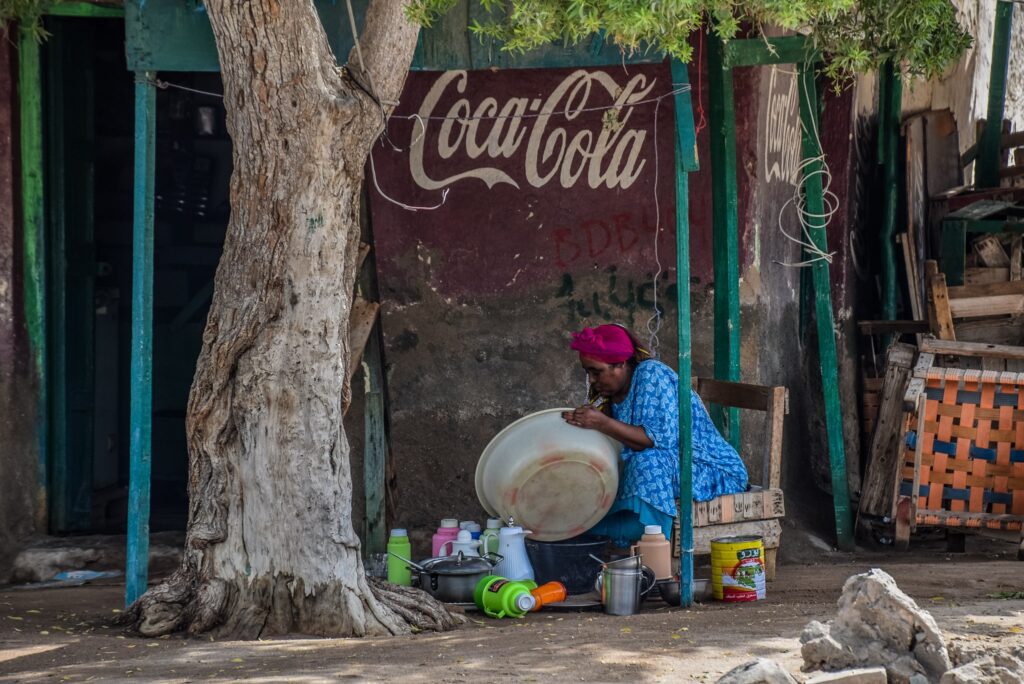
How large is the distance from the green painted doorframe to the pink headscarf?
1087mm

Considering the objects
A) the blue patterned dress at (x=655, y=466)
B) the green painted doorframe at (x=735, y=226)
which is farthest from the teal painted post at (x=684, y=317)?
the green painted doorframe at (x=735, y=226)

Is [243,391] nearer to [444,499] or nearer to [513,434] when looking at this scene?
[513,434]

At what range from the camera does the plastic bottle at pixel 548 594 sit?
5324 millimetres

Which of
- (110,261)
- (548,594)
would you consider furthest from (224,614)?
(110,261)

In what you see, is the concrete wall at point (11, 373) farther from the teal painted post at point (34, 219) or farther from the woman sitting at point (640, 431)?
the woman sitting at point (640, 431)

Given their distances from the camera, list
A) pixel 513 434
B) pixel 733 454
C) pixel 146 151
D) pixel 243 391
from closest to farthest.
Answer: pixel 243 391
pixel 146 151
pixel 513 434
pixel 733 454

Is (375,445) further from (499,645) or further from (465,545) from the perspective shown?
(499,645)

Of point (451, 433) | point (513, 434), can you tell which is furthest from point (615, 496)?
point (451, 433)

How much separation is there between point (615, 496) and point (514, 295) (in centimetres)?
153

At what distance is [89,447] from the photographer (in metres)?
6.91

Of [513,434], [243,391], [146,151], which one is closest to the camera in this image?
[243,391]

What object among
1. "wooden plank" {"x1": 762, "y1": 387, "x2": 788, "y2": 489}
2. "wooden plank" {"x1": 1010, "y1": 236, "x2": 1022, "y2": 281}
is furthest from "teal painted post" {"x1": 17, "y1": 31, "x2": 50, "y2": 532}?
"wooden plank" {"x1": 1010, "y1": 236, "x2": 1022, "y2": 281}

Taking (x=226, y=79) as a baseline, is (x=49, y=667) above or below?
below

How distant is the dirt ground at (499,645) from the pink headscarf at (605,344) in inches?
41.8
